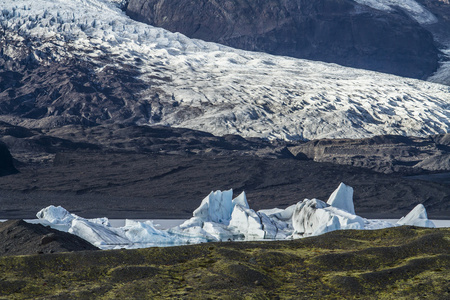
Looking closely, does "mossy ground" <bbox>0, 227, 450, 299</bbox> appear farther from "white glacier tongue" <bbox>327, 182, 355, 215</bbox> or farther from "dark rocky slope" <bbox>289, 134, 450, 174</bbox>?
"dark rocky slope" <bbox>289, 134, 450, 174</bbox>

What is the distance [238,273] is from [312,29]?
156040mm

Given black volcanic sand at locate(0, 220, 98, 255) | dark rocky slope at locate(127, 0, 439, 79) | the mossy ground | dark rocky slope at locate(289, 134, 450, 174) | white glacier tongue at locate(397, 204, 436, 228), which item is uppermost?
the mossy ground

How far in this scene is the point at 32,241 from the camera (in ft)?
47.4

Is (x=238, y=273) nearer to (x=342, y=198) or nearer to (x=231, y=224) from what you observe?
(x=231, y=224)

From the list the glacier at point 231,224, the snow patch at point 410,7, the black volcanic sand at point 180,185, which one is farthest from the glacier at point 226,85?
the snow patch at point 410,7

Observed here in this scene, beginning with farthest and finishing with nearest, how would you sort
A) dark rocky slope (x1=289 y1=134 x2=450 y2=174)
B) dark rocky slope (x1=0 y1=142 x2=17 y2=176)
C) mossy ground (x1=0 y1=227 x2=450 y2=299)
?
dark rocky slope (x1=289 y1=134 x2=450 y2=174)
dark rocky slope (x1=0 y1=142 x2=17 y2=176)
mossy ground (x1=0 y1=227 x2=450 y2=299)

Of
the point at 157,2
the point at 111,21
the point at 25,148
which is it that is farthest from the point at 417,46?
the point at 25,148

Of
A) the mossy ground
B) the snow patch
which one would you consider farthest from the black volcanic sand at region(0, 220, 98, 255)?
the snow patch

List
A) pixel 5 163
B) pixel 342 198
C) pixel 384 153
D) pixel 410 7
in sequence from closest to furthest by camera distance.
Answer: pixel 342 198
pixel 5 163
pixel 384 153
pixel 410 7

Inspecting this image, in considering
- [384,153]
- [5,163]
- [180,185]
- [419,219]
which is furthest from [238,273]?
[384,153]

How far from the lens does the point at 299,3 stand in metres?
160

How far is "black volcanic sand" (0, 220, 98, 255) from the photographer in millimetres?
13641

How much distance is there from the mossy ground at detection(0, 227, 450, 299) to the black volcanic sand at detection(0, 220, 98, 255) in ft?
9.72

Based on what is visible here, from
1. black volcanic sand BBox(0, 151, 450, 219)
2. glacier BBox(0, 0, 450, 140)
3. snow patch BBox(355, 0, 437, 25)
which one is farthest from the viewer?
snow patch BBox(355, 0, 437, 25)
